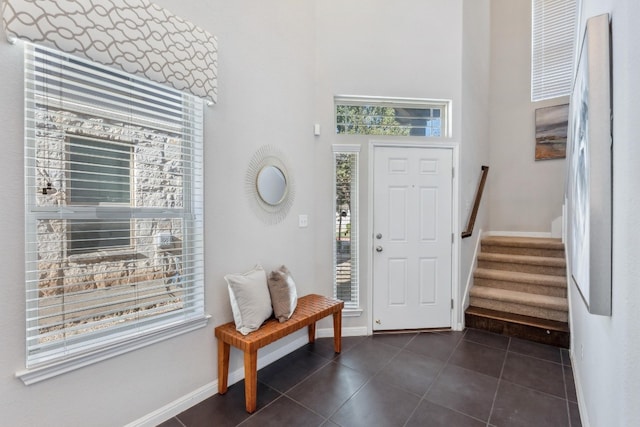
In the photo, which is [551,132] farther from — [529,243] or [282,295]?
[282,295]

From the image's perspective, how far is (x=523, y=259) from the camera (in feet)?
11.8

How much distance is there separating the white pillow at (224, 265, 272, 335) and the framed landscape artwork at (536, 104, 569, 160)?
439cm

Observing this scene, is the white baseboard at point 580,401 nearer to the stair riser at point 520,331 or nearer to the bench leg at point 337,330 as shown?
the stair riser at point 520,331

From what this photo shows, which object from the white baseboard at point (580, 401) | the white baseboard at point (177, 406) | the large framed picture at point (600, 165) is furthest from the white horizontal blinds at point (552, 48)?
the white baseboard at point (177, 406)

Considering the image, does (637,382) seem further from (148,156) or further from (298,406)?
(148,156)

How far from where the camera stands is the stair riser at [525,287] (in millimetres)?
3226

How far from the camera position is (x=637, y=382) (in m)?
0.92

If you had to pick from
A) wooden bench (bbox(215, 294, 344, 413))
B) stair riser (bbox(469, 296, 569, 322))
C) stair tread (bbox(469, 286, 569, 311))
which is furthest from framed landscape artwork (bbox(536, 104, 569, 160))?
wooden bench (bbox(215, 294, 344, 413))

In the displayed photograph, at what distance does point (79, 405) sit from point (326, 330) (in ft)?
6.76

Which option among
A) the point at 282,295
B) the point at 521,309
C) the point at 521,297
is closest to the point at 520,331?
the point at 521,309

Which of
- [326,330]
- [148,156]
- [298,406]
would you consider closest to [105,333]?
[148,156]

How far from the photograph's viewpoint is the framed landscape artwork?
412 cm

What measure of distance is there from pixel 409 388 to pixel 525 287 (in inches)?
84.2

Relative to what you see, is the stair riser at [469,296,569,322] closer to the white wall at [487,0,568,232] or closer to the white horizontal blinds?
the white wall at [487,0,568,232]
